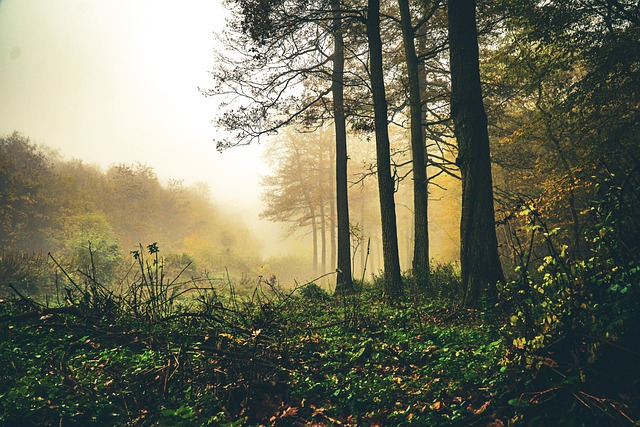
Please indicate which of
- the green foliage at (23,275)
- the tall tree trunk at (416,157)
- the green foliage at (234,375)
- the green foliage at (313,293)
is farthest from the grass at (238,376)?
the green foliage at (23,275)

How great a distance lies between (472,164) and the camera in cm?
596

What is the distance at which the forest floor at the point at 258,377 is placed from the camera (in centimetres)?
261

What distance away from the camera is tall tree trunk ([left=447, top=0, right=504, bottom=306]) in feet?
19.2

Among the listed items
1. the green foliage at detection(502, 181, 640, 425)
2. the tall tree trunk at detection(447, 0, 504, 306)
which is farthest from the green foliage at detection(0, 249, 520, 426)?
the tall tree trunk at detection(447, 0, 504, 306)

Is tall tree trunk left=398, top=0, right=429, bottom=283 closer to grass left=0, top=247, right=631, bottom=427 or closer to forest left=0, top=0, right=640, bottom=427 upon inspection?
forest left=0, top=0, right=640, bottom=427

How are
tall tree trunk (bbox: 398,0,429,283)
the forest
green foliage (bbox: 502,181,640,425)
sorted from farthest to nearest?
tall tree trunk (bbox: 398,0,429,283), the forest, green foliage (bbox: 502,181,640,425)

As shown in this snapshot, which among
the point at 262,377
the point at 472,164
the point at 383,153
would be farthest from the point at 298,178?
the point at 262,377

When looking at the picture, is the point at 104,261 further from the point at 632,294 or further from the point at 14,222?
the point at 632,294

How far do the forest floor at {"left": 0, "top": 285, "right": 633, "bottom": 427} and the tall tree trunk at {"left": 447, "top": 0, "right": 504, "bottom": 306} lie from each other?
1.49m

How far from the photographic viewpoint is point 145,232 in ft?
105

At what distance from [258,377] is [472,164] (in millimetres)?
4638

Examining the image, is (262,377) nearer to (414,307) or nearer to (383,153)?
(414,307)

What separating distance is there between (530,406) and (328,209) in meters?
27.4

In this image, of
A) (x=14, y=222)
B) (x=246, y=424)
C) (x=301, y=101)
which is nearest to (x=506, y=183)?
(x=301, y=101)
